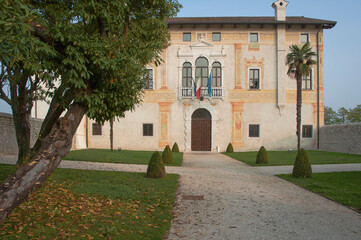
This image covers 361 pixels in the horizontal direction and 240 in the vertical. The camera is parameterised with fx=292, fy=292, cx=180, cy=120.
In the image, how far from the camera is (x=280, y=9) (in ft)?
87.2

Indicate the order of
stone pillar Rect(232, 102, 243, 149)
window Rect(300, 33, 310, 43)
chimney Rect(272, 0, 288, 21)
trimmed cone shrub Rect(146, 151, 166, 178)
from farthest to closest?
chimney Rect(272, 0, 288, 21) → window Rect(300, 33, 310, 43) → stone pillar Rect(232, 102, 243, 149) → trimmed cone shrub Rect(146, 151, 166, 178)

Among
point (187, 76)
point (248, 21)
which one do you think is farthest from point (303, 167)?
→ point (248, 21)

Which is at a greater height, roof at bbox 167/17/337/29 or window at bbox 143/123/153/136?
roof at bbox 167/17/337/29

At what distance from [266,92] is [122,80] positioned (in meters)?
21.5

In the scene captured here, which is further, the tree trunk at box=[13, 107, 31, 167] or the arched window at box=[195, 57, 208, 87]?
the arched window at box=[195, 57, 208, 87]

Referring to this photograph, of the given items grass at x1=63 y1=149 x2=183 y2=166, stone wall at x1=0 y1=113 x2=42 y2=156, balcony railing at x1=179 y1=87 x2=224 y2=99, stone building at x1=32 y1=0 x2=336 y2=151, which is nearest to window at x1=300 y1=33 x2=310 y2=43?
stone building at x1=32 y1=0 x2=336 y2=151

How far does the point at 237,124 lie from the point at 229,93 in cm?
284

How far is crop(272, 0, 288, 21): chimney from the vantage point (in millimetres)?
26500

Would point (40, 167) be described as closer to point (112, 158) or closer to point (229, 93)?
point (112, 158)

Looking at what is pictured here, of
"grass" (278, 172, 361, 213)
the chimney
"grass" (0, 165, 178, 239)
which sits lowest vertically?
"grass" (278, 172, 361, 213)

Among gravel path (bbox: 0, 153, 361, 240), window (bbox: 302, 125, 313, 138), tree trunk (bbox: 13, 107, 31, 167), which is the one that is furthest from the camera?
window (bbox: 302, 125, 313, 138)

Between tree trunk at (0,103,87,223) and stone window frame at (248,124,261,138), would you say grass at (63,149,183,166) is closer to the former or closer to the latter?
stone window frame at (248,124,261,138)

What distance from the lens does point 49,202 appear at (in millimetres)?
5980

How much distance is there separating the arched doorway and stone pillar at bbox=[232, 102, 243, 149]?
2114mm
